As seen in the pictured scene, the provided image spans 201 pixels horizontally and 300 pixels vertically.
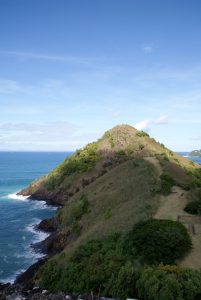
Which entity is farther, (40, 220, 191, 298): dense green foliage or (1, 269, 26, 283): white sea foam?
(1, 269, 26, 283): white sea foam

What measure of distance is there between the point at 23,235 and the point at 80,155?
52.0m

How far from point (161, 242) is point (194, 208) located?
12019 mm

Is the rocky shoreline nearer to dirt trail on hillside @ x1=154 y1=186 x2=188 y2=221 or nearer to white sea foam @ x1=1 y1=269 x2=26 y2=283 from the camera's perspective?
white sea foam @ x1=1 y1=269 x2=26 y2=283

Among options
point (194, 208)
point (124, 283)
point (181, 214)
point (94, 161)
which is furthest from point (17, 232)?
point (94, 161)

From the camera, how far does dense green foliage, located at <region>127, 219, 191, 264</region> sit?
3631 cm

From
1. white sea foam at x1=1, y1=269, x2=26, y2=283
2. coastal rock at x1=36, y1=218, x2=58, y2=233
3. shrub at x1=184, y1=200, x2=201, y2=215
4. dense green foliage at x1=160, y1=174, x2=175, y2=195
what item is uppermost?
dense green foliage at x1=160, y1=174, x2=175, y2=195

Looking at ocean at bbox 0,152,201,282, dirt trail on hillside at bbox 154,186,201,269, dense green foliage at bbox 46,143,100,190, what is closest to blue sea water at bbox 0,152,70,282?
ocean at bbox 0,152,201,282

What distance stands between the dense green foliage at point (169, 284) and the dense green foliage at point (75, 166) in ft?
246

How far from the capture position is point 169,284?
30906 mm

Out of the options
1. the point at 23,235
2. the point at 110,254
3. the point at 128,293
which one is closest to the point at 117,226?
the point at 110,254

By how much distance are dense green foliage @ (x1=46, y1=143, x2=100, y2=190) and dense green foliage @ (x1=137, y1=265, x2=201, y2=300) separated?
74925 millimetres

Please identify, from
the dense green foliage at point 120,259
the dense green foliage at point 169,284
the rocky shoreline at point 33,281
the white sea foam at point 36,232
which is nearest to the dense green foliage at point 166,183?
the dense green foliage at point 120,259

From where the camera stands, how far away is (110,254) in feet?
130

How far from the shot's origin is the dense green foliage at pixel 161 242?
3631 cm
